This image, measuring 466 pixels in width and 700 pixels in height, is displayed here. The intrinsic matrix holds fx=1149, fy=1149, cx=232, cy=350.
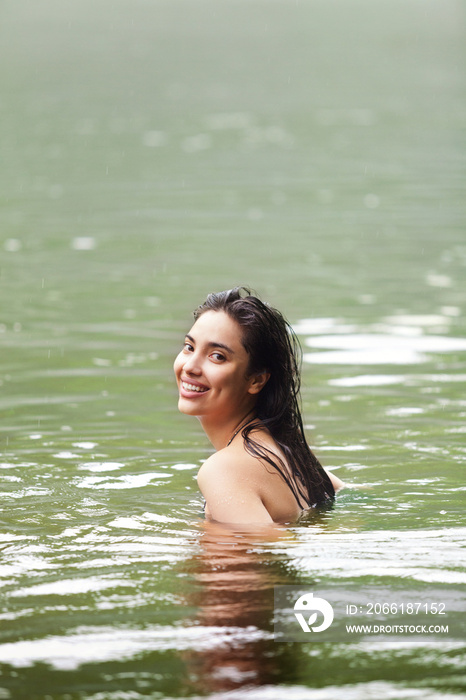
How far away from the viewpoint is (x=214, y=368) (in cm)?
501

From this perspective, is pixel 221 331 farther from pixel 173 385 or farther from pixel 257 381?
pixel 173 385

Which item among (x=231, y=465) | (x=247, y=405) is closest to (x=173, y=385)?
(x=247, y=405)

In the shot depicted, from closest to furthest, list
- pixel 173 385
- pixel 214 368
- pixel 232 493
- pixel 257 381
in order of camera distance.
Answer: pixel 232 493 → pixel 214 368 → pixel 257 381 → pixel 173 385

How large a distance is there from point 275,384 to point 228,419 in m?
0.26

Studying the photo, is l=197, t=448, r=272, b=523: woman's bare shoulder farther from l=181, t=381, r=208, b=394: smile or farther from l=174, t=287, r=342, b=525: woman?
l=181, t=381, r=208, b=394: smile

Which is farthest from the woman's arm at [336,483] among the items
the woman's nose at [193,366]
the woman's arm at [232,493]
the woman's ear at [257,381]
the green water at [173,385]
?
the woman's nose at [193,366]

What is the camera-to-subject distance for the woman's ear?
510 centimetres

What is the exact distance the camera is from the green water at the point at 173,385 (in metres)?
3.60

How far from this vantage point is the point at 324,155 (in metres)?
22.2

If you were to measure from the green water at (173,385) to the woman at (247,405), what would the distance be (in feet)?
0.62

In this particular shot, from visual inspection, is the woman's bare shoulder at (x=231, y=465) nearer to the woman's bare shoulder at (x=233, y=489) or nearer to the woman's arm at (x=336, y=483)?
the woman's bare shoulder at (x=233, y=489)

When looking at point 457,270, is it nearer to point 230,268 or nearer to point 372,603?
A: point 230,268

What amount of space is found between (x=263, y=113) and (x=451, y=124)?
496 centimetres

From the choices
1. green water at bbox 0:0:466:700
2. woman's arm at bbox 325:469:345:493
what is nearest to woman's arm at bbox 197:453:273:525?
green water at bbox 0:0:466:700
